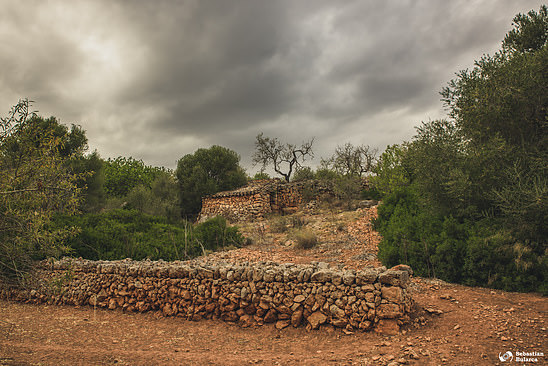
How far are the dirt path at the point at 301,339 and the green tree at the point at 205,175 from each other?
21014 millimetres

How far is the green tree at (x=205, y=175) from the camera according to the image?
27891 mm

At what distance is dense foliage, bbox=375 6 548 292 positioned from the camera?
6.64 m

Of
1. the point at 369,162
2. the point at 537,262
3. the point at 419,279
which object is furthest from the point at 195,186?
the point at 537,262

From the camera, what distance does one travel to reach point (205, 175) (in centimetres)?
2877

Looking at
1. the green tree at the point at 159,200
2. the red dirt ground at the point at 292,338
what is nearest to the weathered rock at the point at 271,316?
the red dirt ground at the point at 292,338

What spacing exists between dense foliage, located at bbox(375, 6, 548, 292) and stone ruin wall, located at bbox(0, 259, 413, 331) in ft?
8.69

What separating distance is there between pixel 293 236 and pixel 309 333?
760 cm

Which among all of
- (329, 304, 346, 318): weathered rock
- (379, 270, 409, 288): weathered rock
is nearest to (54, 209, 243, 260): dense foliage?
(329, 304, 346, 318): weathered rock

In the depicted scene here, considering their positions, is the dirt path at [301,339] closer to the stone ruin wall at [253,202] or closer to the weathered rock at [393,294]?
the weathered rock at [393,294]

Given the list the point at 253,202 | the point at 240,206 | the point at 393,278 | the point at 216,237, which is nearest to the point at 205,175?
the point at 240,206

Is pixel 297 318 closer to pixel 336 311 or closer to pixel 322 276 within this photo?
pixel 336 311

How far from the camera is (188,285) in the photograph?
22.5 feet

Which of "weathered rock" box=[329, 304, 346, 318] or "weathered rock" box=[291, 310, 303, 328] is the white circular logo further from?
"weathered rock" box=[291, 310, 303, 328]

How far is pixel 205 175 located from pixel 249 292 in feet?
76.9
